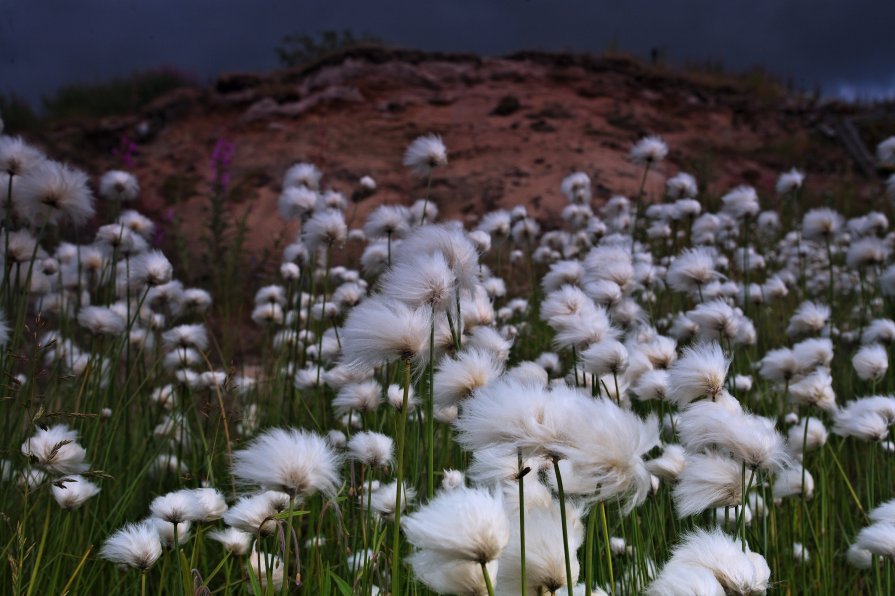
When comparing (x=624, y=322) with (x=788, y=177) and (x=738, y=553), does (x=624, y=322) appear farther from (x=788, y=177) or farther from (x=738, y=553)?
(x=788, y=177)

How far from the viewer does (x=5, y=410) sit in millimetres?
2580

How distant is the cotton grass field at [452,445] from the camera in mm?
1009

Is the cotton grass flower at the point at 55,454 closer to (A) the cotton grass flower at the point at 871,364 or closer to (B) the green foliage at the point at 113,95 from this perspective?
(A) the cotton grass flower at the point at 871,364

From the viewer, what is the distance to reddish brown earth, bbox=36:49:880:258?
10.4 meters

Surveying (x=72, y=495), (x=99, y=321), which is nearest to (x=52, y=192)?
(x=99, y=321)

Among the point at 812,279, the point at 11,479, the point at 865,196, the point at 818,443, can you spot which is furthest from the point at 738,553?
the point at 865,196

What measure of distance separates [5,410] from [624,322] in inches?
95.1

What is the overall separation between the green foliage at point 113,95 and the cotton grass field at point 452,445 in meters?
11.9

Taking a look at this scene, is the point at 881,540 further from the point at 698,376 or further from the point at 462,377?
the point at 462,377

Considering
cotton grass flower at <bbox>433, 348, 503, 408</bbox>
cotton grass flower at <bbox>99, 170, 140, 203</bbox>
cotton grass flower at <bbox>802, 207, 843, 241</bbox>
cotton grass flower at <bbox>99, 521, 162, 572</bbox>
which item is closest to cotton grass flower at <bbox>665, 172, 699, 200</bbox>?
cotton grass flower at <bbox>802, 207, 843, 241</bbox>

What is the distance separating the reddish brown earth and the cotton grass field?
19.0 ft

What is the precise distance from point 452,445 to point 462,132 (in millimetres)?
9356

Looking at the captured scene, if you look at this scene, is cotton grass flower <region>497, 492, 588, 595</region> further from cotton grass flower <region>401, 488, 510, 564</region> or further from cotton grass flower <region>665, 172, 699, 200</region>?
cotton grass flower <region>665, 172, 699, 200</region>

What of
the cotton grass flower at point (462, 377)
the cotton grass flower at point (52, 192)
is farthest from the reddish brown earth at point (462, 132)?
the cotton grass flower at point (462, 377)
